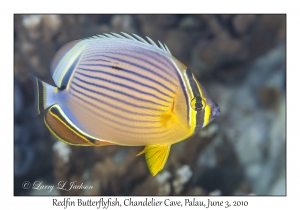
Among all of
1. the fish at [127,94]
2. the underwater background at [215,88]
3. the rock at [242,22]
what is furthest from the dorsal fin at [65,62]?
the rock at [242,22]

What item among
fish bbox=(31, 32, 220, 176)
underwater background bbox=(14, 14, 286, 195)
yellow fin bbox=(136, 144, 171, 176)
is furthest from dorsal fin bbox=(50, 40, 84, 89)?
underwater background bbox=(14, 14, 286, 195)

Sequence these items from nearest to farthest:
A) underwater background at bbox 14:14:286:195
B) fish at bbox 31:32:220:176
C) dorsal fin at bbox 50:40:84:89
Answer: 1. fish at bbox 31:32:220:176
2. dorsal fin at bbox 50:40:84:89
3. underwater background at bbox 14:14:286:195

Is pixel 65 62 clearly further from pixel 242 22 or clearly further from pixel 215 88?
pixel 242 22

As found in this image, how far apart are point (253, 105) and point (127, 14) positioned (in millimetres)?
1322

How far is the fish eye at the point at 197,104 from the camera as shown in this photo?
4.65ft

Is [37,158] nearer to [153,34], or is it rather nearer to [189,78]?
[153,34]

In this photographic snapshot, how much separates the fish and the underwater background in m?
0.89

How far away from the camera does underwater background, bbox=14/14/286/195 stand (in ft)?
7.74

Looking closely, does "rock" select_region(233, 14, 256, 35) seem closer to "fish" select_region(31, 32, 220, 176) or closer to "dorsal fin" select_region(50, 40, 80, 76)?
"fish" select_region(31, 32, 220, 176)

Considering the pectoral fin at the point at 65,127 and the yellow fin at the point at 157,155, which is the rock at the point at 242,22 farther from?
the pectoral fin at the point at 65,127

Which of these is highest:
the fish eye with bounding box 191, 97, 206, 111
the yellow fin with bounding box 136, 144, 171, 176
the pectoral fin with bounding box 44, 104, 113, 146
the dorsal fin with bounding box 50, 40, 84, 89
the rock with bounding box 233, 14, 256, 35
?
the rock with bounding box 233, 14, 256, 35
